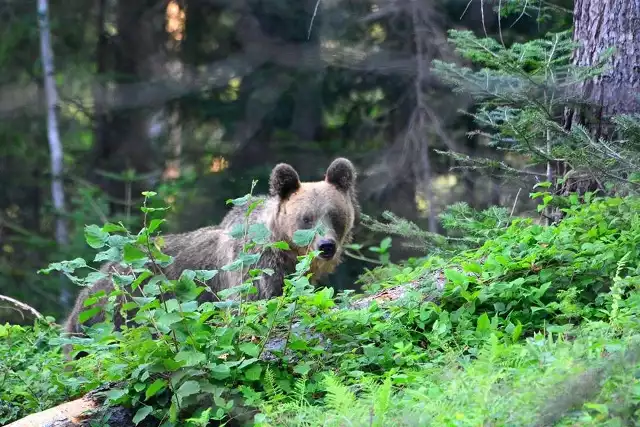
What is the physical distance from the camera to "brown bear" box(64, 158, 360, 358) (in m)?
8.29

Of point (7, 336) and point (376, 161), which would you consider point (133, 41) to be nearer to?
point (376, 161)

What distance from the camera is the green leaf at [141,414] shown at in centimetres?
511

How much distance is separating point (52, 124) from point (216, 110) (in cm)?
286

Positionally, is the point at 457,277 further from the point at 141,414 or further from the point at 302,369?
the point at 141,414

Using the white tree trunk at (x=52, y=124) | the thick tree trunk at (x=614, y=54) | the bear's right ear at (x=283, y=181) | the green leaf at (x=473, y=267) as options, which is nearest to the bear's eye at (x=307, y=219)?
→ the bear's right ear at (x=283, y=181)

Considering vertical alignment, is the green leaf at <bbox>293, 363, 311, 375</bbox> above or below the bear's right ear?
below

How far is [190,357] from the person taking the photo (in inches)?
201

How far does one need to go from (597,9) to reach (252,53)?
8447mm

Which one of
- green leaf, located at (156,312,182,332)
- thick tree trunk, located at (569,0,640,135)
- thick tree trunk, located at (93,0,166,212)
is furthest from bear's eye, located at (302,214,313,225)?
thick tree trunk, located at (93,0,166,212)

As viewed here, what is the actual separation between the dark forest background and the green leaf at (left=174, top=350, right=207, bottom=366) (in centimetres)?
842

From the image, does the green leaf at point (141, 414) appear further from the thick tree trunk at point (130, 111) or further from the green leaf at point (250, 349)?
the thick tree trunk at point (130, 111)

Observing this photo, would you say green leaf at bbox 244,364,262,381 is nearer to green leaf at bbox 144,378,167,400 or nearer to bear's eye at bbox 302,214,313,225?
green leaf at bbox 144,378,167,400

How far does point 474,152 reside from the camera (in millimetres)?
14305

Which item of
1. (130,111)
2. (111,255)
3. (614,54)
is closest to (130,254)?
(111,255)
